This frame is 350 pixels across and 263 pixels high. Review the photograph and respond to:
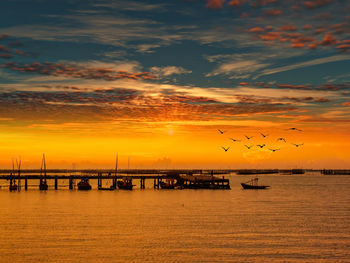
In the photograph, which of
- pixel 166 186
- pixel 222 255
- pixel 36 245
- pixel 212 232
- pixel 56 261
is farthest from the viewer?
pixel 166 186

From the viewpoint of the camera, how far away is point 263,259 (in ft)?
139

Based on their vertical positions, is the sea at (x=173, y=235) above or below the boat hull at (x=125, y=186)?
below

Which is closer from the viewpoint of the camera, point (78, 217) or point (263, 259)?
point (263, 259)

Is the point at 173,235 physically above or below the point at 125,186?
below

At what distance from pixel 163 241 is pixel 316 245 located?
17.8m

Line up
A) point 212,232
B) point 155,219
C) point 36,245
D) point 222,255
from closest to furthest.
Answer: point 222,255, point 36,245, point 212,232, point 155,219

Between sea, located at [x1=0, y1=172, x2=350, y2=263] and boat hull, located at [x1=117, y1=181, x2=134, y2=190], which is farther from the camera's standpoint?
boat hull, located at [x1=117, y1=181, x2=134, y2=190]

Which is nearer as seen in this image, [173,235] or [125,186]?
[173,235]

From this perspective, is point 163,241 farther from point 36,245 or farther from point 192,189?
point 192,189

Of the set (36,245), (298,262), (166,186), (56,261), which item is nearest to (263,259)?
(298,262)

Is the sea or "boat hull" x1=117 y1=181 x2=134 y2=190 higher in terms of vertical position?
"boat hull" x1=117 y1=181 x2=134 y2=190

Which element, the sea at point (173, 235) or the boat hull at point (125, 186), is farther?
the boat hull at point (125, 186)

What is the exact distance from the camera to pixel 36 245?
48906mm

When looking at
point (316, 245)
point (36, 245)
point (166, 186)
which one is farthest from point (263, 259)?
point (166, 186)
